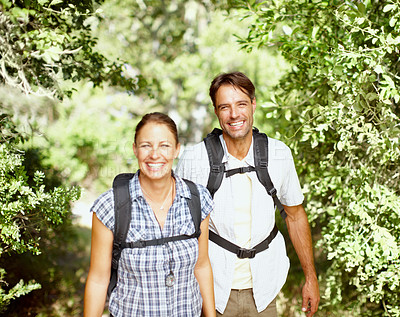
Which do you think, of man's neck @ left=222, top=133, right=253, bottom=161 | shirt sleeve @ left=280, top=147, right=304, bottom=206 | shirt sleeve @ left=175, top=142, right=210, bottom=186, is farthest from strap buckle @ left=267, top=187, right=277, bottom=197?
shirt sleeve @ left=175, top=142, right=210, bottom=186

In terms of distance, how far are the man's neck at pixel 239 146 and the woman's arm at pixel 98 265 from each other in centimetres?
92

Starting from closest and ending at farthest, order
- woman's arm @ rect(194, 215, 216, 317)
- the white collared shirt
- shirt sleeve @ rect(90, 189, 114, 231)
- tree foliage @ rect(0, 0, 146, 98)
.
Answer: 1. shirt sleeve @ rect(90, 189, 114, 231)
2. woman's arm @ rect(194, 215, 216, 317)
3. the white collared shirt
4. tree foliage @ rect(0, 0, 146, 98)

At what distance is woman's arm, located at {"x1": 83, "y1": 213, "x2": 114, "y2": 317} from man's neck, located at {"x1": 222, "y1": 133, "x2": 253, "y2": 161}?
922mm

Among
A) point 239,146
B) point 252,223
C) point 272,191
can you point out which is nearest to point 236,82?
point 239,146

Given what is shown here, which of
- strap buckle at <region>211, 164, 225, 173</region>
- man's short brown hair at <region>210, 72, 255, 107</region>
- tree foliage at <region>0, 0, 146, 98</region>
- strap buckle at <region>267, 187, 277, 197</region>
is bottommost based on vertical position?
strap buckle at <region>267, 187, 277, 197</region>

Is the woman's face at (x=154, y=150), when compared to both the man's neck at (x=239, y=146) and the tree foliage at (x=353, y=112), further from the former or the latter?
the tree foliage at (x=353, y=112)

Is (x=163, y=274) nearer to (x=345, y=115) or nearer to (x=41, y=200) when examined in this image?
(x=41, y=200)

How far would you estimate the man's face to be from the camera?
2240 millimetres

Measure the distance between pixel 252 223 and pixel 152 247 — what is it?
27.4 inches

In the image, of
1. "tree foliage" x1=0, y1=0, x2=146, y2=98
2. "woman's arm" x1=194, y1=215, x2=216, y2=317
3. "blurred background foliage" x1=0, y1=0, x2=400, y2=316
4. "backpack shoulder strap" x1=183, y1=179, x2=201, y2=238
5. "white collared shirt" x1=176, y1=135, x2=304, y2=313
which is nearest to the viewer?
"backpack shoulder strap" x1=183, y1=179, x2=201, y2=238

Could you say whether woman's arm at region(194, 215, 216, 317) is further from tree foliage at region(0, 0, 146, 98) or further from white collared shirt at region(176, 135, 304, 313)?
tree foliage at region(0, 0, 146, 98)

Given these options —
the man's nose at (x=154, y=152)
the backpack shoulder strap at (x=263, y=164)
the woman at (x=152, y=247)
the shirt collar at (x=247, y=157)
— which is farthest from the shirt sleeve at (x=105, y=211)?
the backpack shoulder strap at (x=263, y=164)

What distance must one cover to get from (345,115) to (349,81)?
258 mm

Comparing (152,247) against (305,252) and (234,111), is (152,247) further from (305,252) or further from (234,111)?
(305,252)
